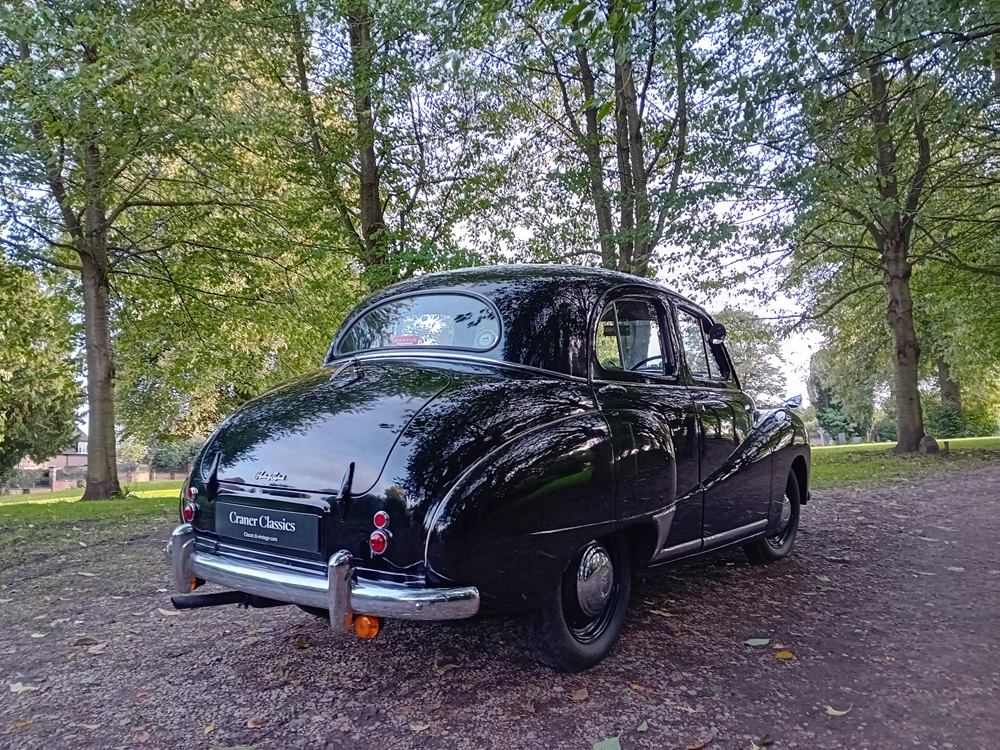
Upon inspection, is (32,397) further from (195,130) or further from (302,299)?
(195,130)

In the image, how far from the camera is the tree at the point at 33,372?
47.7ft

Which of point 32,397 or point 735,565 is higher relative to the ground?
point 32,397

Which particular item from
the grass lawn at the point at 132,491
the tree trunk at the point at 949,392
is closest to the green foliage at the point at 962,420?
the tree trunk at the point at 949,392

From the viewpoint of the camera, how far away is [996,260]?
50.6 ft

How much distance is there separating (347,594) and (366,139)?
1098 centimetres

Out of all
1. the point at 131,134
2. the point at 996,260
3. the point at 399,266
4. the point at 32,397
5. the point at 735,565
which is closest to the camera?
the point at 735,565

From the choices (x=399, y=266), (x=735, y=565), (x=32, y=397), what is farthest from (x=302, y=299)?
(x=32, y=397)

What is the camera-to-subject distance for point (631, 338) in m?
4.29

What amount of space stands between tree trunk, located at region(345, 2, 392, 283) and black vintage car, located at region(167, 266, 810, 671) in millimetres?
8235

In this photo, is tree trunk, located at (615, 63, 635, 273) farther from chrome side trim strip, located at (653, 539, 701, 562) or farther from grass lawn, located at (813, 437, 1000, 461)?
grass lawn, located at (813, 437, 1000, 461)

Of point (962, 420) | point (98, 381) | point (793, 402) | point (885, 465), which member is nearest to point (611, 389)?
point (793, 402)

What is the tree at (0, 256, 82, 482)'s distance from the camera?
1453 cm

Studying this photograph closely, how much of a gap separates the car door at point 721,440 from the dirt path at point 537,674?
20.0 inches

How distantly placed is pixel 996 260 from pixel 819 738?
52.9 feet
